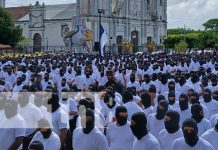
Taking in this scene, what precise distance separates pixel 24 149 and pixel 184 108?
296 centimetres

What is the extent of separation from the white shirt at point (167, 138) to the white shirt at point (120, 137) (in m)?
0.46

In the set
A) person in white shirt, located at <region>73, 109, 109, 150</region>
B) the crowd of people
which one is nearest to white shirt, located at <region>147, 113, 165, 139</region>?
the crowd of people

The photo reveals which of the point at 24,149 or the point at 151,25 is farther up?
the point at 151,25

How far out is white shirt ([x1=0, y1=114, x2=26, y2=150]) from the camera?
291 inches

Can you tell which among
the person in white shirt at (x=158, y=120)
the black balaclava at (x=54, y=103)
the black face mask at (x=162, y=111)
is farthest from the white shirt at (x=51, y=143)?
the black face mask at (x=162, y=111)

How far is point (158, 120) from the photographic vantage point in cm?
823

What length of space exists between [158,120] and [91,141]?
6.01 ft

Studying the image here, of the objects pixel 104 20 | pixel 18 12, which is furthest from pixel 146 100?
pixel 18 12

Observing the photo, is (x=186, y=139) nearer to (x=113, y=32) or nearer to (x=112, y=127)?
(x=112, y=127)

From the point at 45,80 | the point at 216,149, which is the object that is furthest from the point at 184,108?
the point at 45,80

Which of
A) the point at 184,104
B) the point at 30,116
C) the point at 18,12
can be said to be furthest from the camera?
the point at 18,12

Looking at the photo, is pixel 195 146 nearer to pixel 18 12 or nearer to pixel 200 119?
pixel 200 119

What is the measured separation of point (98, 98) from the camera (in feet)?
34.9

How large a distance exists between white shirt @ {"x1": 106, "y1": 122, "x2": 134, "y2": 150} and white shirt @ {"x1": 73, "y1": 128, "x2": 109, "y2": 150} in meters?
0.55
